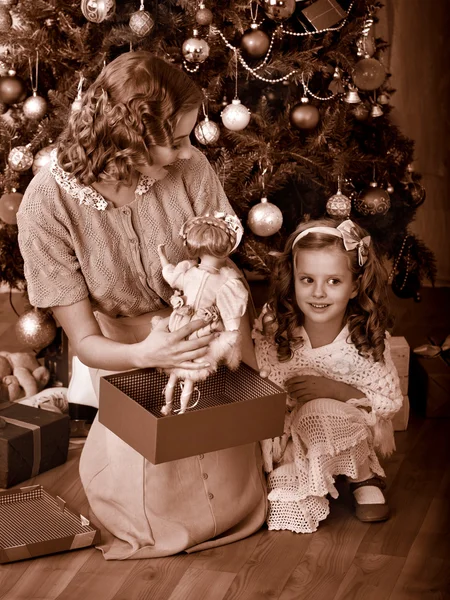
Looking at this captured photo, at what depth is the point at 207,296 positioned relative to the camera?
6.86 ft

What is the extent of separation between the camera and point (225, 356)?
2.11m

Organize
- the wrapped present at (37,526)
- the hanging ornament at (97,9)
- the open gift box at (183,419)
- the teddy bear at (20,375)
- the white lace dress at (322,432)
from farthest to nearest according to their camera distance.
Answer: the teddy bear at (20,375) < the hanging ornament at (97,9) < the white lace dress at (322,432) < the wrapped present at (37,526) < the open gift box at (183,419)

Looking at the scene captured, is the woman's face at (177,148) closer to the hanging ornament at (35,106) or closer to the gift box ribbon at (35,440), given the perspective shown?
the hanging ornament at (35,106)

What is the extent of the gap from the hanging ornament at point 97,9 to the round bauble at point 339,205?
0.87 m

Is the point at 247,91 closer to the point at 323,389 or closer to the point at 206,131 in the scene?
the point at 206,131

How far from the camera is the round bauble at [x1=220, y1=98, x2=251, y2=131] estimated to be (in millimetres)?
2701

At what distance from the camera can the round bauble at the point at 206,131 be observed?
274cm

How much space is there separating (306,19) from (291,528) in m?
1.52

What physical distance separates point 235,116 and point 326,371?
0.79 m

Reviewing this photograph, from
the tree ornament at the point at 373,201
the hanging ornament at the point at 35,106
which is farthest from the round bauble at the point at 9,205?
the tree ornament at the point at 373,201

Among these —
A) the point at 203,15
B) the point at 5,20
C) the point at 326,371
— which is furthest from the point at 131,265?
the point at 5,20

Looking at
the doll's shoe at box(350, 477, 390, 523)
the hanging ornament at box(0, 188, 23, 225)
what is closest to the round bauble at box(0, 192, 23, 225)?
the hanging ornament at box(0, 188, 23, 225)

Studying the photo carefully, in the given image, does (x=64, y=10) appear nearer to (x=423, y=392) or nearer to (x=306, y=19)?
(x=306, y=19)

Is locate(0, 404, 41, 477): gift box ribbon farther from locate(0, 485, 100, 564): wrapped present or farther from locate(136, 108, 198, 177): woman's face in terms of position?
locate(136, 108, 198, 177): woman's face
